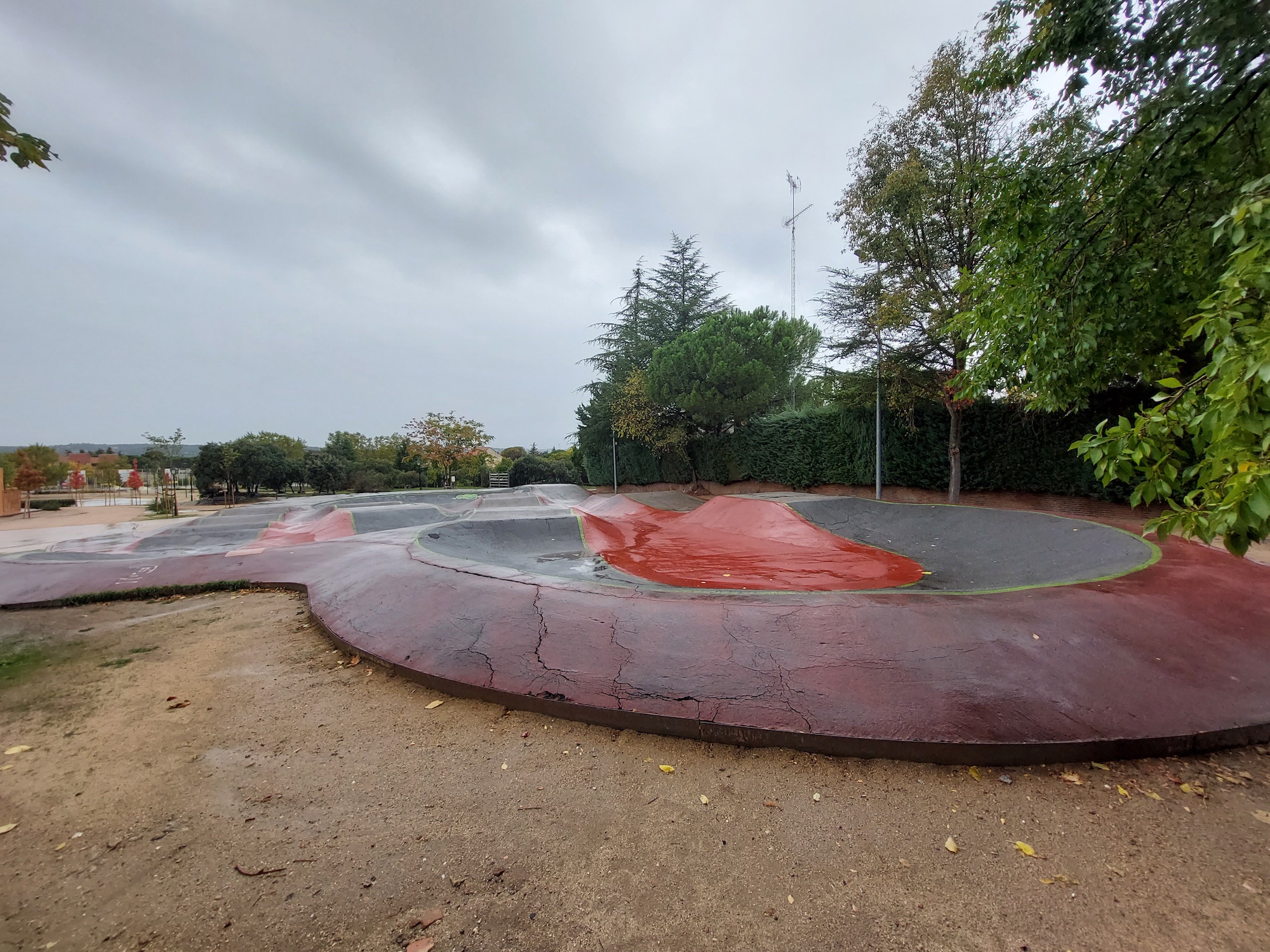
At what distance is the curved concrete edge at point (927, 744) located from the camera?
2.83 meters

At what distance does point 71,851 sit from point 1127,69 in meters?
8.47

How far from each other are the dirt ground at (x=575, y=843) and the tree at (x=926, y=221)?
9399 mm

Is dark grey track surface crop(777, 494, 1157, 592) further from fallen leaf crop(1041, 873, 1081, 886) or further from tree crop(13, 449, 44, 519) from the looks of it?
tree crop(13, 449, 44, 519)

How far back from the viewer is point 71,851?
2.28m

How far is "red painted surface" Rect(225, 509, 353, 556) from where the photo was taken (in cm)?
1238

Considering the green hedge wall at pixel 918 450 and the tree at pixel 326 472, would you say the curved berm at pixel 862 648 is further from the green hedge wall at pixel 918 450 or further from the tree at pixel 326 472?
the tree at pixel 326 472

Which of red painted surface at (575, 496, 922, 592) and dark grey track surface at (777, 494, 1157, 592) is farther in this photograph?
red painted surface at (575, 496, 922, 592)

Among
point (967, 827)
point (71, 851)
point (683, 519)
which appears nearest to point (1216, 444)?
point (967, 827)

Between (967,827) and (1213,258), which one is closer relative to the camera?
(967,827)

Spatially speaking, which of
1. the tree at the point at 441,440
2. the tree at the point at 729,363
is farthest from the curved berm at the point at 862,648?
the tree at the point at 441,440

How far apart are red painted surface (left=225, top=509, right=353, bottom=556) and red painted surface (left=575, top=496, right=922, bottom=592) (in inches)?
261

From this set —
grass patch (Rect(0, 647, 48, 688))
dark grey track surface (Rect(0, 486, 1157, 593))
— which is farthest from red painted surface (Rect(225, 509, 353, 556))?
grass patch (Rect(0, 647, 48, 688))

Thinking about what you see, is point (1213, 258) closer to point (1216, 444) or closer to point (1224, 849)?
point (1216, 444)

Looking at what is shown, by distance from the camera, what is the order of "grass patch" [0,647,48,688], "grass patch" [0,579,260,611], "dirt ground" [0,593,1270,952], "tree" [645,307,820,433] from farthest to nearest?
"tree" [645,307,820,433], "grass patch" [0,579,260,611], "grass patch" [0,647,48,688], "dirt ground" [0,593,1270,952]
